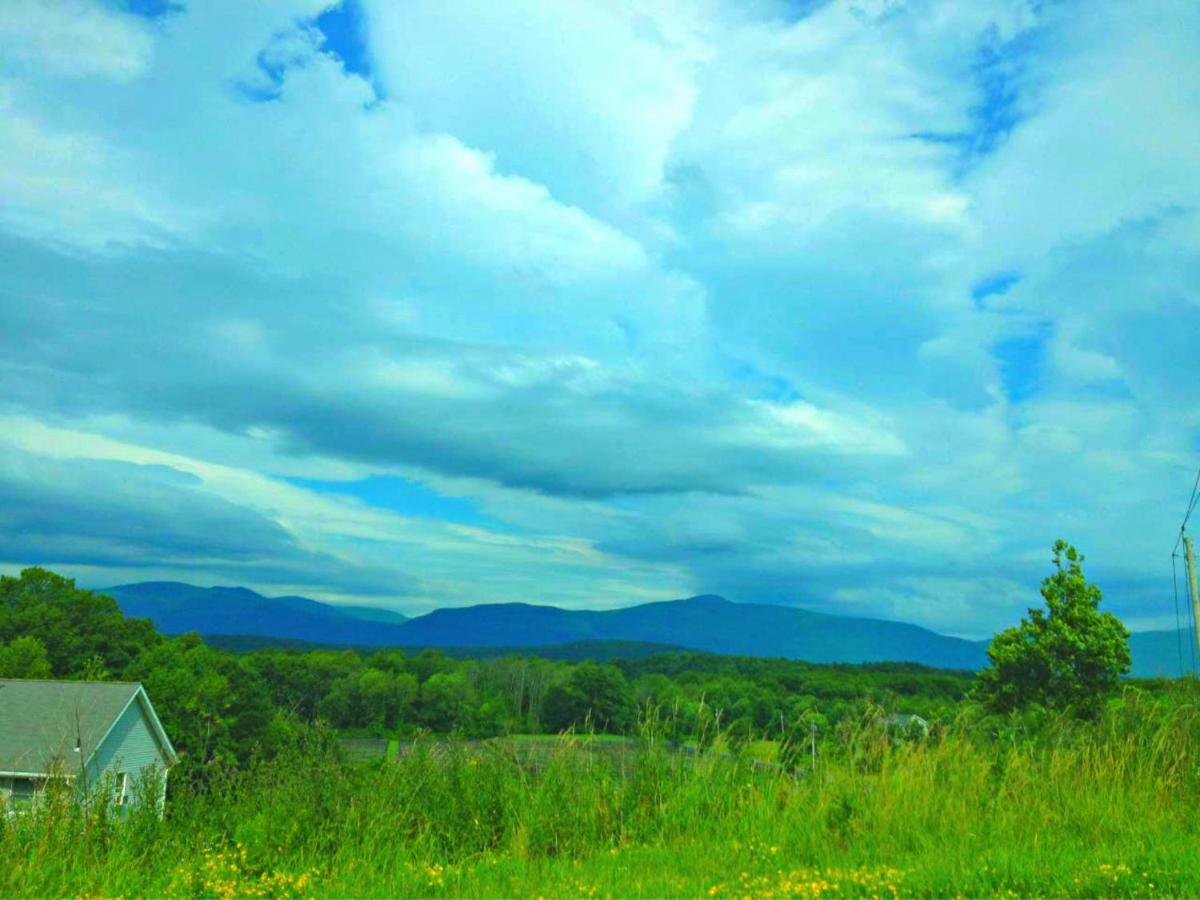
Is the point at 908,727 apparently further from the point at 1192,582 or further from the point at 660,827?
the point at 1192,582

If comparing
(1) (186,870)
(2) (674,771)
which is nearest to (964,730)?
(2) (674,771)

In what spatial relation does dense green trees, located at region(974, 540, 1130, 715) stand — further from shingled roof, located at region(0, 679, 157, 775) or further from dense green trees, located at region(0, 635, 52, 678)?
dense green trees, located at region(0, 635, 52, 678)

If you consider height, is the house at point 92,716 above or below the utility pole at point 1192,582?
below

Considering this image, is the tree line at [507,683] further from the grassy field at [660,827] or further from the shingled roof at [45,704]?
the shingled roof at [45,704]

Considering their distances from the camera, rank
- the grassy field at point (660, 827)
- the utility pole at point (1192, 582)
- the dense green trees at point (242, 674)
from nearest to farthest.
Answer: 1. the grassy field at point (660, 827)
2. the utility pole at point (1192, 582)
3. the dense green trees at point (242, 674)

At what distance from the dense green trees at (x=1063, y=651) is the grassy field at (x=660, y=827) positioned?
2886cm

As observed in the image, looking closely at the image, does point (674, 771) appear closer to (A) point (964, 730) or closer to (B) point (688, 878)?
(B) point (688, 878)

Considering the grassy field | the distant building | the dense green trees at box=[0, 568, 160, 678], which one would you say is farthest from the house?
the distant building

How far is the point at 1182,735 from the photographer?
27.1 feet

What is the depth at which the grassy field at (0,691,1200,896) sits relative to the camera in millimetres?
5438

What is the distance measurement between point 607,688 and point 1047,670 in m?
30.6

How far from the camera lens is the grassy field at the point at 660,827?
5438 millimetres

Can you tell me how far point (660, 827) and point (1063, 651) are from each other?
33009 mm

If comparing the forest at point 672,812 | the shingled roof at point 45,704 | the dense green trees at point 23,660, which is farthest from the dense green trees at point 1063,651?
the dense green trees at point 23,660
